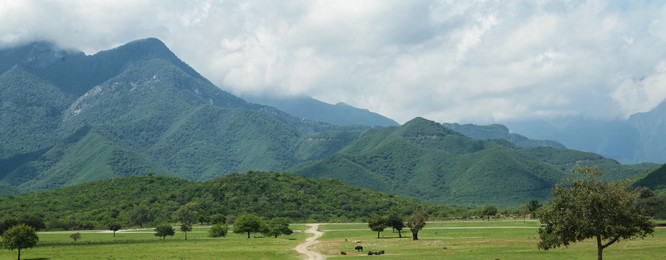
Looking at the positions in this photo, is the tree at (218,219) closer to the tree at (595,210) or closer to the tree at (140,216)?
the tree at (140,216)

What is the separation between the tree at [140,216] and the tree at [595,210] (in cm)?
14537

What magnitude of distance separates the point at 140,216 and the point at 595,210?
14876cm

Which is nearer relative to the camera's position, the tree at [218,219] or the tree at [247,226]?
the tree at [247,226]

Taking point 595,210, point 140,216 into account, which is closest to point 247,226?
point 140,216

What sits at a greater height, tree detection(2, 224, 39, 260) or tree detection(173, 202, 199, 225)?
tree detection(173, 202, 199, 225)

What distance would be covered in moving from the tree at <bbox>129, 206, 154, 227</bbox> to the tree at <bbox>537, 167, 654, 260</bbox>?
145370 millimetres

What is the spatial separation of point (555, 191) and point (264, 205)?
6044 inches

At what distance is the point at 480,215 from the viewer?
173125mm

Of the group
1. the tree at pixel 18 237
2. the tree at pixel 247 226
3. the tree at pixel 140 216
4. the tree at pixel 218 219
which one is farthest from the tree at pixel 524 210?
→ the tree at pixel 18 237

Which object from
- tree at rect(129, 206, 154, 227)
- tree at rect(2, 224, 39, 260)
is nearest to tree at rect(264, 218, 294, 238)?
tree at rect(2, 224, 39, 260)

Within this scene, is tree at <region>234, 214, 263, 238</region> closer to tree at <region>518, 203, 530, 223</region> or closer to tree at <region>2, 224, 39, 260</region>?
tree at <region>2, 224, 39, 260</region>

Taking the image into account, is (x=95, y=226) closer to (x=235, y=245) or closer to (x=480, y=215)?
(x=235, y=245)

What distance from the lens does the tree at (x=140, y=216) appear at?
16712 cm

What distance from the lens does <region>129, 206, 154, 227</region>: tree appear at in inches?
6580
